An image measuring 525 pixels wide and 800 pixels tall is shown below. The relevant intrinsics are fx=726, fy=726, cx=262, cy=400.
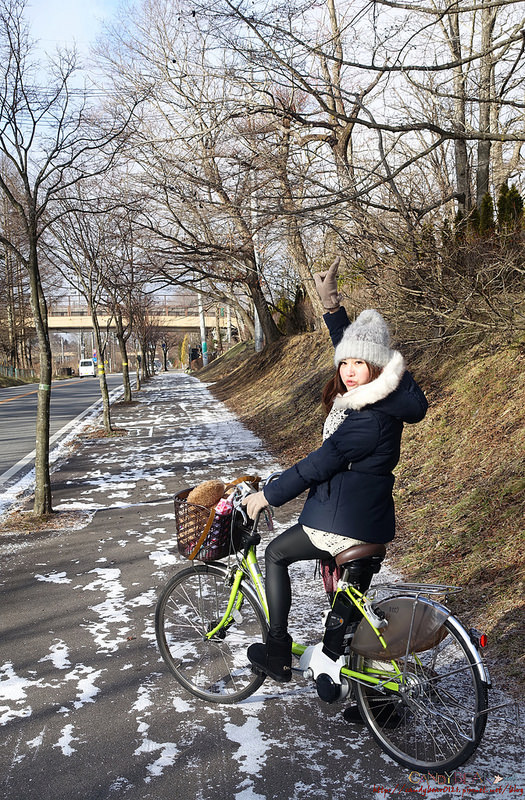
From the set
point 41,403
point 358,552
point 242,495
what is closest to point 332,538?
point 358,552

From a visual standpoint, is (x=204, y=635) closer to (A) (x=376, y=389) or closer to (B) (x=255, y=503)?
(B) (x=255, y=503)

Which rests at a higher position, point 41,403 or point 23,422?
point 41,403

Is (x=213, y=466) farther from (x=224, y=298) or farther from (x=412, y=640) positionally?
(x=224, y=298)

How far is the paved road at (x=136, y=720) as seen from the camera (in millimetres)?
3188

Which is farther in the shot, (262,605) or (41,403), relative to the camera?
(41,403)

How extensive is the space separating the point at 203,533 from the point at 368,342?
4.19 feet

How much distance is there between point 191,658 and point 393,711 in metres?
1.32

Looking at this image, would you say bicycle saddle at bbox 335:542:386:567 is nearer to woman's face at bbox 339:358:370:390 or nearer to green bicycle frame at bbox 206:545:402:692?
green bicycle frame at bbox 206:545:402:692

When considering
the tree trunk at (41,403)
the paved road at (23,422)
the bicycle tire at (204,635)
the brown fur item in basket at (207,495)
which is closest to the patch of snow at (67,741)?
the bicycle tire at (204,635)

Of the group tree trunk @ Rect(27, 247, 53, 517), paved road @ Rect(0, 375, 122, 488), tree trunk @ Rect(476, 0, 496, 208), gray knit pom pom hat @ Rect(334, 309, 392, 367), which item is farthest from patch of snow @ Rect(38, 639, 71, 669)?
paved road @ Rect(0, 375, 122, 488)

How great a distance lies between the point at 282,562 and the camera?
354 cm

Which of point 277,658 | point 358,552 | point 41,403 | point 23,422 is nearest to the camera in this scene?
point 358,552

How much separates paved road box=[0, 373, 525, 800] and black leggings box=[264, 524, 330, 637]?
0.58 m

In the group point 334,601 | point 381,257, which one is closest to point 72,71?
point 381,257
